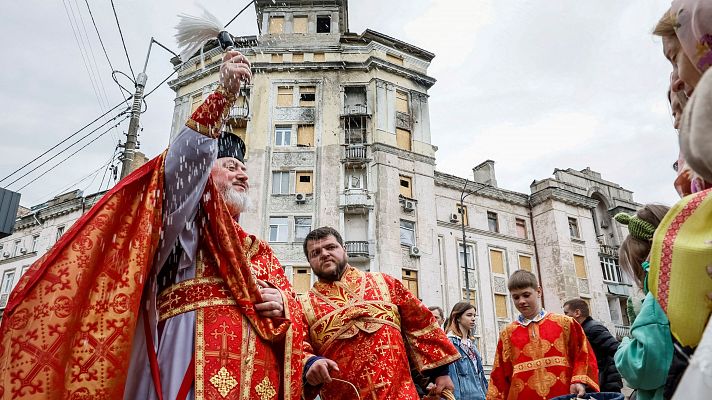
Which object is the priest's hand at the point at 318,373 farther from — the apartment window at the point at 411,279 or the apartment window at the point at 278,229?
the apartment window at the point at 411,279

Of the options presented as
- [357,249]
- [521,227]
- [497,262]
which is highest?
[521,227]

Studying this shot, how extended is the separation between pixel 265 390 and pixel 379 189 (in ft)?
80.6

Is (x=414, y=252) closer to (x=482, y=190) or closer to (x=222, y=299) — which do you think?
(x=482, y=190)

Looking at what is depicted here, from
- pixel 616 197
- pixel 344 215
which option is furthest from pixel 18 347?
pixel 616 197

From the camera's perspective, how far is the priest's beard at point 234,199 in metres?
3.14

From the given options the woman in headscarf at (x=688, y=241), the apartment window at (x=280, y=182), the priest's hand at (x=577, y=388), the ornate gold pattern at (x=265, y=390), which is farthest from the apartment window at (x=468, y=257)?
the woman in headscarf at (x=688, y=241)

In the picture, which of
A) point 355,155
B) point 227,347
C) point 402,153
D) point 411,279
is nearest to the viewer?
point 227,347

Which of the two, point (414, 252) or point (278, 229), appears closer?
point (278, 229)

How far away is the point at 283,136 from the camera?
28516 mm

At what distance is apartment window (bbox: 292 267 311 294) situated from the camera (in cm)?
2444

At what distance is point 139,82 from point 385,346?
1102 centimetres

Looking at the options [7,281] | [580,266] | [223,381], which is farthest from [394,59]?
[7,281]

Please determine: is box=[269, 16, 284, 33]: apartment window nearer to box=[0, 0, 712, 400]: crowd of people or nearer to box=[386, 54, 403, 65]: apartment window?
box=[386, 54, 403, 65]: apartment window

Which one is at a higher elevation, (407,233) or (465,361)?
(407,233)
